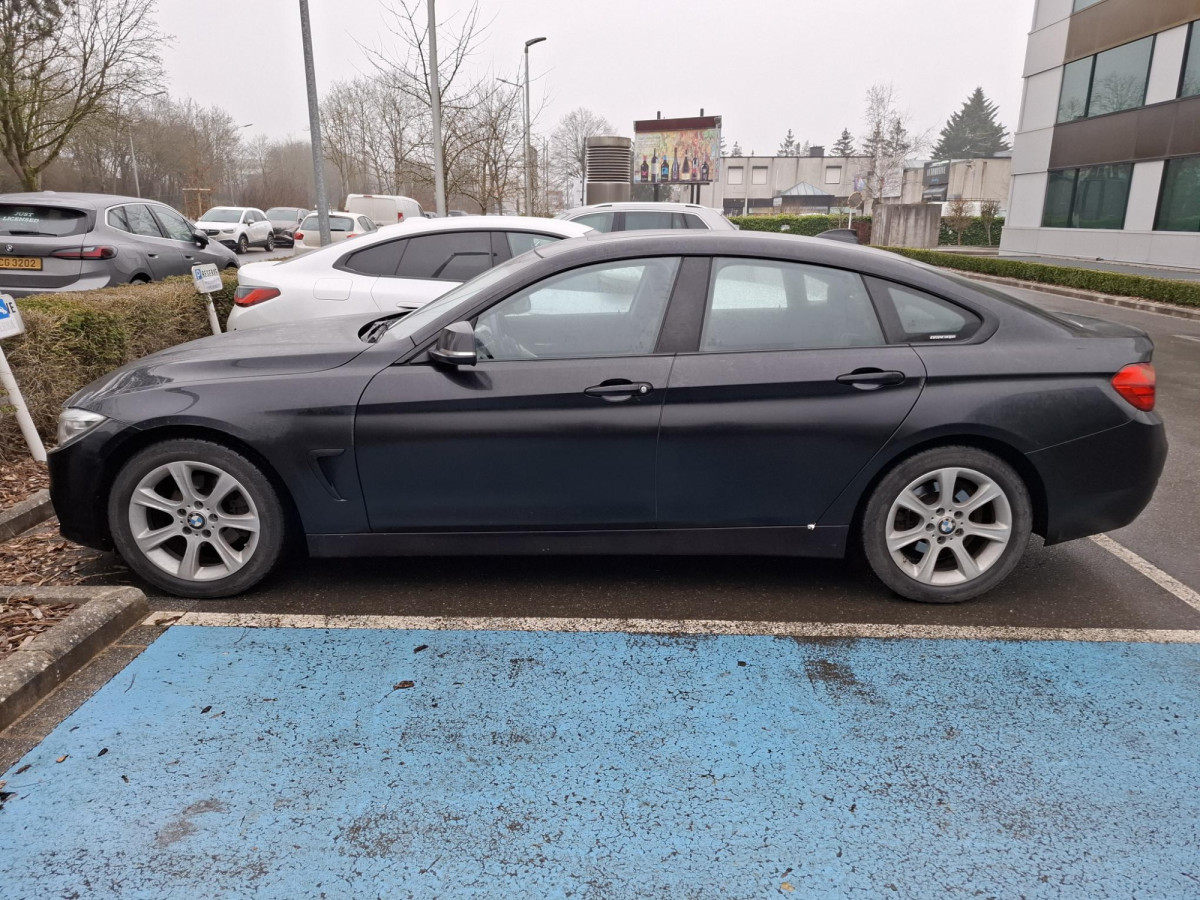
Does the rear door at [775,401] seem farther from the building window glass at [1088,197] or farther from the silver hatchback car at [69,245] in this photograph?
the building window glass at [1088,197]

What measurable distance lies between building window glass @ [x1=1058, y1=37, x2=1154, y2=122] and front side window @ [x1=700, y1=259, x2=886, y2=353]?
27.3 m

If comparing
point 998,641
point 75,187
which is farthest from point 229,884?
point 75,187

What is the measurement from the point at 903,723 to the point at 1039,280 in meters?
22.8

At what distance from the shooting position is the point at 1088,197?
92.2ft

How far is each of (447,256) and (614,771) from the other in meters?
5.07

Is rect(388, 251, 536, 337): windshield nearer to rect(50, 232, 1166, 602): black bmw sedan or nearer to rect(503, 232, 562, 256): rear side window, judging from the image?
rect(50, 232, 1166, 602): black bmw sedan

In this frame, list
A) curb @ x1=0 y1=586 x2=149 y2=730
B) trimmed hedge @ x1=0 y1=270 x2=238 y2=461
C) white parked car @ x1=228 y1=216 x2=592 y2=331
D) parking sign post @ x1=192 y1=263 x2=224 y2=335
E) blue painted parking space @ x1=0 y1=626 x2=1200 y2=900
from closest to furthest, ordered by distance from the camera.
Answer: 1. blue painted parking space @ x1=0 y1=626 x2=1200 y2=900
2. curb @ x1=0 y1=586 x2=149 y2=730
3. trimmed hedge @ x1=0 y1=270 x2=238 y2=461
4. white parked car @ x1=228 y1=216 x2=592 y2=331
5. parking sign post @ x1=192 y1=263 x2=224 y2=335

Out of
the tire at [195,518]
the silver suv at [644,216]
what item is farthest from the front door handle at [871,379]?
the silver suv at [644,216]

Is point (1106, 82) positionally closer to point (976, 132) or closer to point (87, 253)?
point (87, 253)

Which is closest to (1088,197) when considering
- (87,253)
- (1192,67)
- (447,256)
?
(1192,67)

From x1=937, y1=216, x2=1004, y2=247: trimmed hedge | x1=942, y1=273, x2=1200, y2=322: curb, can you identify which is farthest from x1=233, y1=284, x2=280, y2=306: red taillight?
x1=937, y1=216, x2=1004, y2=247: trimmed hedge

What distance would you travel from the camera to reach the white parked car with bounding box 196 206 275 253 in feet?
96.7

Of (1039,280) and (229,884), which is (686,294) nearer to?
(229,884)

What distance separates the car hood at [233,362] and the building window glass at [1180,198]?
25.7m
